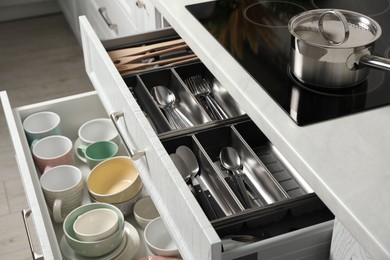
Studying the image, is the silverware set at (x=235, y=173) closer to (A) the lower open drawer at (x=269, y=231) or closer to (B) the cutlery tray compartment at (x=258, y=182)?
(B) the cutlery tray compartment at (x=258, y=182)

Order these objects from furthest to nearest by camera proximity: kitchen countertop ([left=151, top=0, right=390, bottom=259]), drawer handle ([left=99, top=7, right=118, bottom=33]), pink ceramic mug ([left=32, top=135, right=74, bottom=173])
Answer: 1. drawer handle ([left=99, top=7, right=118, bottom=33])
2. pink ceramic mug ([left=32, top=135, right=74, bottom=173])
3. kitchen countertop ([left=151, top=0, right=390, bottom=259])

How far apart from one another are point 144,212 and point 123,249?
0.13 meters

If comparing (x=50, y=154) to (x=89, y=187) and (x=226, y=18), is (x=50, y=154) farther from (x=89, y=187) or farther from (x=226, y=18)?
(x=226, y=18)

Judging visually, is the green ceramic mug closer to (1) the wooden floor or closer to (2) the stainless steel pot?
(1) the wooden floor

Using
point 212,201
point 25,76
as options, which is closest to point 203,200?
point 212,201

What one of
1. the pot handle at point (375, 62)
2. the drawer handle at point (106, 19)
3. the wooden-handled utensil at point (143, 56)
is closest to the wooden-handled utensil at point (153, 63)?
the wooden-handled utensil at point (143, 56)

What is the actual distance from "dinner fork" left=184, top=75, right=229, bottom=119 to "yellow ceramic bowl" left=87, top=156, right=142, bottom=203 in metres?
0.26

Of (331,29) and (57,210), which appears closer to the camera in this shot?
(331,29)

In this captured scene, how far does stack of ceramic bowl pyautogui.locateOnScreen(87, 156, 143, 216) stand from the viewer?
147 cm

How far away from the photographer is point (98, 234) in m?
1.33

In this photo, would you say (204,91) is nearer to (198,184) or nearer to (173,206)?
(198,184)

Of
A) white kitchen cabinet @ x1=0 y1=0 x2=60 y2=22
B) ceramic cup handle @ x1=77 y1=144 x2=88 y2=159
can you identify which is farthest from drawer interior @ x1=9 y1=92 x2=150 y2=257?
white kitchen cabinet @ x1=0 y1=0 x2=60 y2=22

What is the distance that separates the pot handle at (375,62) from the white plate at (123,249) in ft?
2.39

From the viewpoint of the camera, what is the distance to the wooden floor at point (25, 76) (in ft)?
6.53
